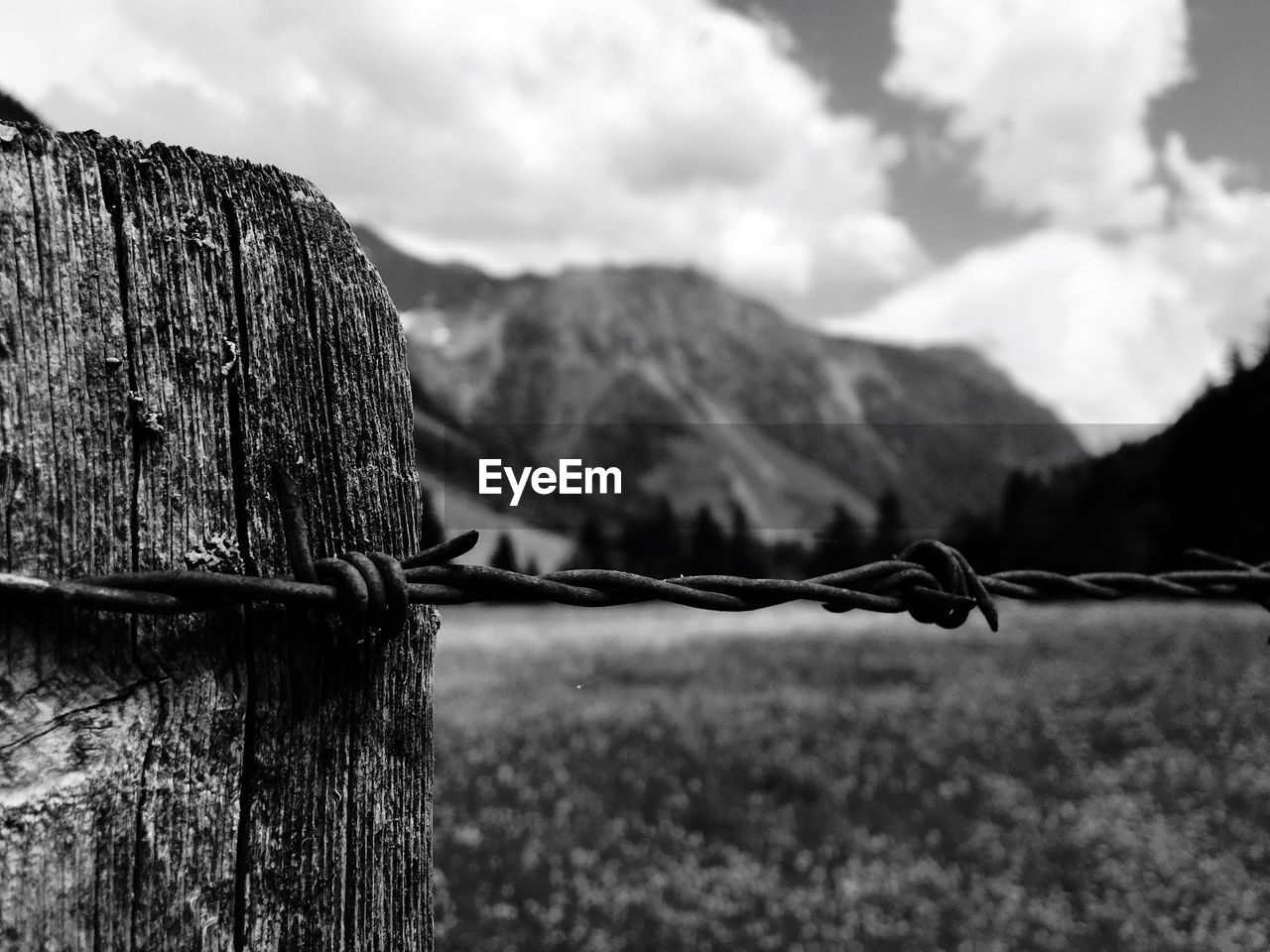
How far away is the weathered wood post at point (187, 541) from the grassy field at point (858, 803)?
516 cm

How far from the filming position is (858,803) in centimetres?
830

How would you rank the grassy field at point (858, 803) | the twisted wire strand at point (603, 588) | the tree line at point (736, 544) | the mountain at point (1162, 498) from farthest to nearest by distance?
the mountain at point (1162, 498) < the tree line at point (736, 544) < the grassy field at point (858, 803) < the twisted wire strand at point (603, 588)

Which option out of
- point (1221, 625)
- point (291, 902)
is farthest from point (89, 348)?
point (1221, 625)

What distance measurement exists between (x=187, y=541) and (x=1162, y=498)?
45.5 metres

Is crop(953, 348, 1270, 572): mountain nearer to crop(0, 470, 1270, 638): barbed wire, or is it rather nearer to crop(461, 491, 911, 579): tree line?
crop(461, 491, 911, 579): tree line

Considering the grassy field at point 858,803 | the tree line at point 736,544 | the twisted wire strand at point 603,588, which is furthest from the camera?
the tree line at point 736,544

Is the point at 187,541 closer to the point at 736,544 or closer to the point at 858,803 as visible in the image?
the point at 858,803

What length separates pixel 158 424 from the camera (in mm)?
966

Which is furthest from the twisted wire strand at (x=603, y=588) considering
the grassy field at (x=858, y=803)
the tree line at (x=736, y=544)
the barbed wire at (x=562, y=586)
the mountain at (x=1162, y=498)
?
the mountain at (x=1162, y=498)

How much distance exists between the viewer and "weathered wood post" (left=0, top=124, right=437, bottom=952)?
0.91 m

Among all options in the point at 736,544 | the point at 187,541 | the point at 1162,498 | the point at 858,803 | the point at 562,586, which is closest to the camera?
the point at 187,541

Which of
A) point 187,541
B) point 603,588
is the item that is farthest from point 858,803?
point 187,541

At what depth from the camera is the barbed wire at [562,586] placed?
91 centimetres

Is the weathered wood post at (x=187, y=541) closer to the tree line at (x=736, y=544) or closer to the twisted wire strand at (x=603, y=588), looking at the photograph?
the twisted wire strand at (x=603, y=588)
